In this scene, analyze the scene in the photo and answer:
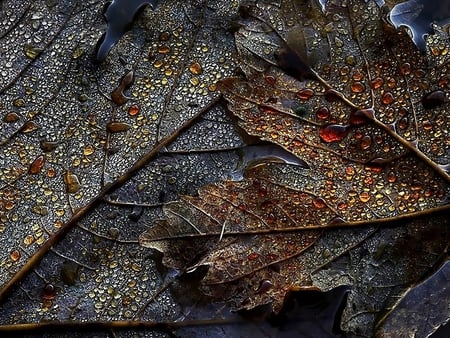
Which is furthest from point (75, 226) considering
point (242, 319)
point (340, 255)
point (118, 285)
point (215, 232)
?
point (340, 255)

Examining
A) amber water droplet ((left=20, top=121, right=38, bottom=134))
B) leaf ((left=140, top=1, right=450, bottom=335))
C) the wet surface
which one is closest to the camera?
leaf ((left=140, top=1, right=450, bottom=335))

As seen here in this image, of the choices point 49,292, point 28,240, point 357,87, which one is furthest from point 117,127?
point 357,87

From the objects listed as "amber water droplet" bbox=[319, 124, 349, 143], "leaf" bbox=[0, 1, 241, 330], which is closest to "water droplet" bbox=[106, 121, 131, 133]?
"leaf" bbox=[0, 1, 241, 330]

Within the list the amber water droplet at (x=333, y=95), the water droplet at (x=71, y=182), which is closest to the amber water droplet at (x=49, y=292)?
the water droplet at (x=71, y=182)

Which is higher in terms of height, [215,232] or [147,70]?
[147,70]

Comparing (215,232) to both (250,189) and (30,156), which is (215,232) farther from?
(30,156)

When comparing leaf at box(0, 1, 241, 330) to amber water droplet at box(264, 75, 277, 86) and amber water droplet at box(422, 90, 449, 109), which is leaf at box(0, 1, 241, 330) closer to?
amber water droplet at box(264, 75, 277, 86)

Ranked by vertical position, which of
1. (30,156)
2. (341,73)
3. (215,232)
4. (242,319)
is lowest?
(242,319)
